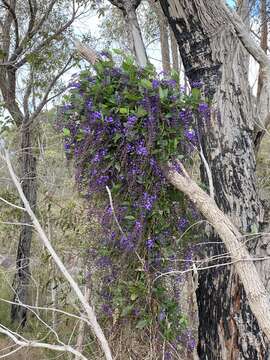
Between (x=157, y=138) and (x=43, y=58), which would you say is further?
(x=43, y=58)

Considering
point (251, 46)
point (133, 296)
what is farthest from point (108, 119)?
point (251, 46)

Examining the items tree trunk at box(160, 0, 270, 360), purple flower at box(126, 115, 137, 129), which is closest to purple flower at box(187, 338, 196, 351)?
tree trunk at box(160, 0, 270, 360)

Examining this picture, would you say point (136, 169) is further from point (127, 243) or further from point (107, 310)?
point (107, 310)

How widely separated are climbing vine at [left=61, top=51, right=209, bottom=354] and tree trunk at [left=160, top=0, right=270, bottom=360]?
9.4 inches

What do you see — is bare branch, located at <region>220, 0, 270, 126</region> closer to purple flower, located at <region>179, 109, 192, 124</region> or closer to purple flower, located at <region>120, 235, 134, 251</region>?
purple flower, located at <region>179, 109, 192, 124</region>

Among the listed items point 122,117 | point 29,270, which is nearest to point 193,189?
point 122,117

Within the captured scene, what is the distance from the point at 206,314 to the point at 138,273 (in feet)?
1.90

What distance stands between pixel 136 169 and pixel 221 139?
68 centimetres

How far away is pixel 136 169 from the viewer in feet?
7.39

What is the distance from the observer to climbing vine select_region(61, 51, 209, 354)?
224 cm

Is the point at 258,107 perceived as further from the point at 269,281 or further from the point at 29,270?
the point at 29,270

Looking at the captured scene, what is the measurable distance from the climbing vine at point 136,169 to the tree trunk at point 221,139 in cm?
24

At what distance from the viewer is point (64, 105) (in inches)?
96.0

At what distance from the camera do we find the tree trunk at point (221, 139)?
257 cm
